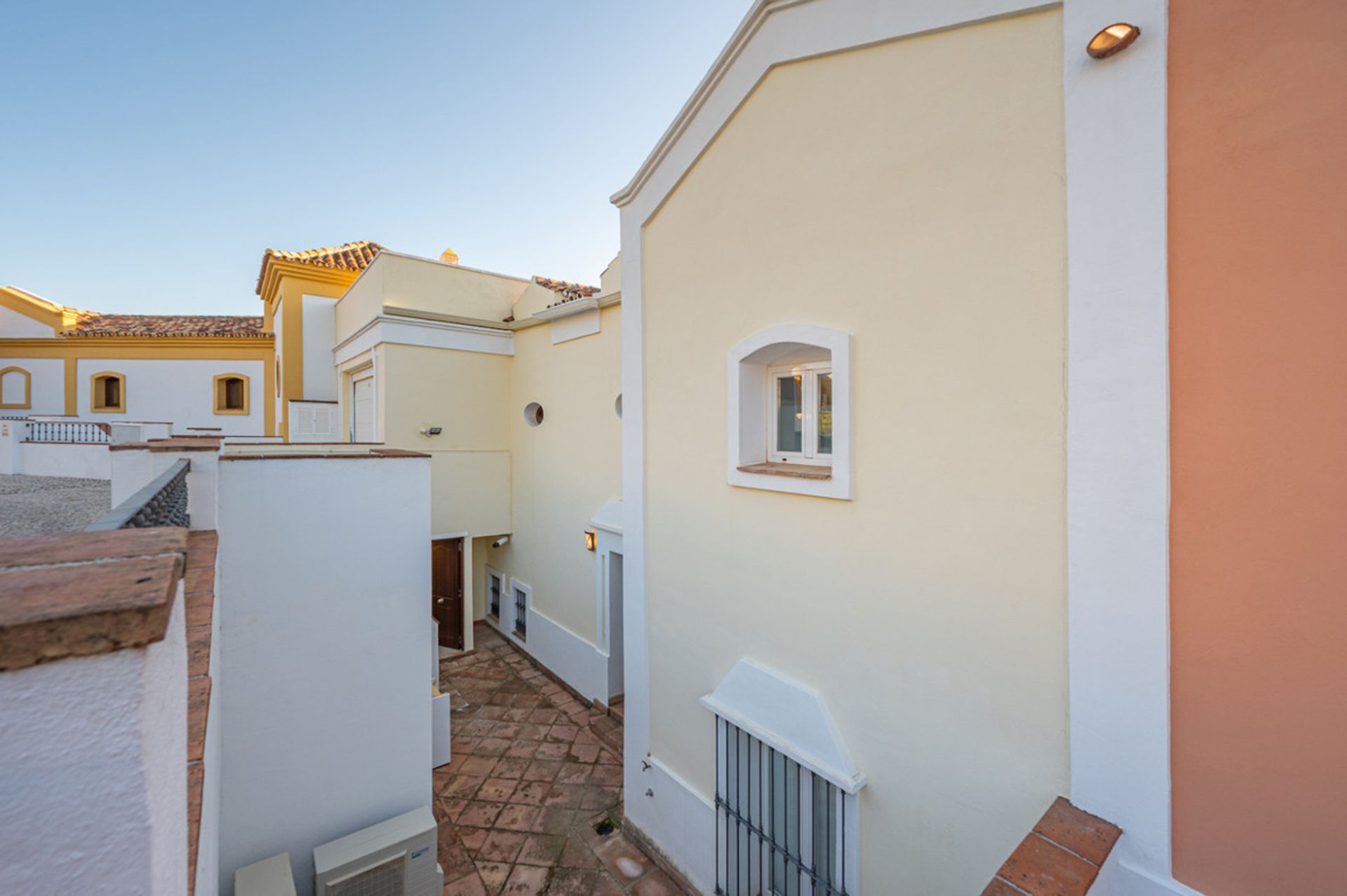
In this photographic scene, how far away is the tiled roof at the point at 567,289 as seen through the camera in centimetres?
924

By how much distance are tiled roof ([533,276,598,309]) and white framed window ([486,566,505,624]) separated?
17.2 feet

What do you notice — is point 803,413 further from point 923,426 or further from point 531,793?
point 531,793

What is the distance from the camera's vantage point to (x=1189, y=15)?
217 centimetres

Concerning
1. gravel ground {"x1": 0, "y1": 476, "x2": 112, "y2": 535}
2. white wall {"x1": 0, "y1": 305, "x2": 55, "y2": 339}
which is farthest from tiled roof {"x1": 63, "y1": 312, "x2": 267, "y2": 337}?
gravel ground {"x1": 0, "y1": 476, "x2": 112, "y2": 535}

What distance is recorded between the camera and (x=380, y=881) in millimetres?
4527

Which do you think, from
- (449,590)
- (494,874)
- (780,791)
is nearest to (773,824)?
(780,791)

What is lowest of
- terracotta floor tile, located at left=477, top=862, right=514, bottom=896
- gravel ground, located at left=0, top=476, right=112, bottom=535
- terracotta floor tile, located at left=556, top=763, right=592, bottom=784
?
terracotta floor tile, located at left=477, top=862, right=514, bottom=896

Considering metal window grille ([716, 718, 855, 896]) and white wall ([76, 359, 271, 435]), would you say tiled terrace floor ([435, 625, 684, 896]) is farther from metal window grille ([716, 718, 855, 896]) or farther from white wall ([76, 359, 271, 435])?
white wall ([76, 359, 271, 435])

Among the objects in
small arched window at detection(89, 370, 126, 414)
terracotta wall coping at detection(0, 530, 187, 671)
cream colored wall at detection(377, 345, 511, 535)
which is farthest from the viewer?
small arched window at detection(89, 370, 126, 414)

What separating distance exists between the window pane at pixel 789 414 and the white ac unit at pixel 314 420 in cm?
1140

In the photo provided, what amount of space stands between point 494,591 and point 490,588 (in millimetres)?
117

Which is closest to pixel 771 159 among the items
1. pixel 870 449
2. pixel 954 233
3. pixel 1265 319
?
pixel 954 233

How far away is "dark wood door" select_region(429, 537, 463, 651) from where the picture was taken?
1002 cm

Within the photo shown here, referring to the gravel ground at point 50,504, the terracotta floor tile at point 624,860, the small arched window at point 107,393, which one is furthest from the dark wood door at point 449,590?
the small arched window at point 107,393
